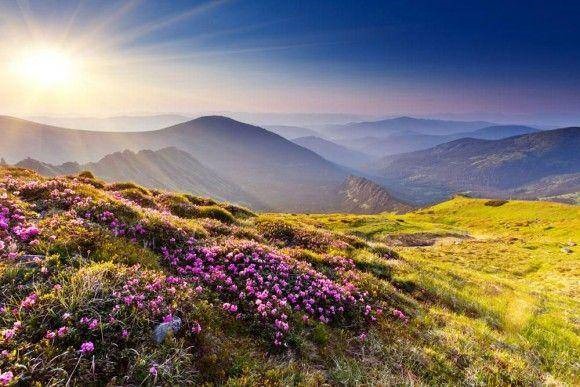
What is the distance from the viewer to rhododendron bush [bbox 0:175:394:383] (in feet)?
20.6

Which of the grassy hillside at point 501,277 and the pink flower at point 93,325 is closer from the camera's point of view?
the pink flower at point 93,325

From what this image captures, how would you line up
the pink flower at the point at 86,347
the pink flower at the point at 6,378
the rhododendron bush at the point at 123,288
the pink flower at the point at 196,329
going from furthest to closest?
the pink flower at the point at 196,329 < the rhododendron bush at the point at 123,288 < the pink flower at the point at 86,347 < the pink flower at the point at 6,378

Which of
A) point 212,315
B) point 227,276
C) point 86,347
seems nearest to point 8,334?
point 86,347

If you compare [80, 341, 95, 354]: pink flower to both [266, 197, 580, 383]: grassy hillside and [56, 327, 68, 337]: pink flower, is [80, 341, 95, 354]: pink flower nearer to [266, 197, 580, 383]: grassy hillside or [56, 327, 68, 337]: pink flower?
[56, 327, 68, 337]: pink flower

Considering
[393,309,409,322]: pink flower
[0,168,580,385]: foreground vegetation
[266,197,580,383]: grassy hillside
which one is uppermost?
[0,168,580,385]: foreground vegetation

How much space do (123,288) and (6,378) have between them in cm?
269

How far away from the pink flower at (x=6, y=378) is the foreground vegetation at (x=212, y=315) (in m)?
0.04

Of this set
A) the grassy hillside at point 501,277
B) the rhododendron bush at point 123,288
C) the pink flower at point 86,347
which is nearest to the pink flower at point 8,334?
the rhododendron bush at point 123,288

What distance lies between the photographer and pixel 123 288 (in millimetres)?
7664

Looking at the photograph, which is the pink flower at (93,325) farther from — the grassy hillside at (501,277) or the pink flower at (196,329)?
the grassy hillside at (501,277)

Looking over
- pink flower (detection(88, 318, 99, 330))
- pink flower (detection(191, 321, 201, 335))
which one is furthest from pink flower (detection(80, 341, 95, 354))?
pink flower (detection(191, 321, 201, 335))

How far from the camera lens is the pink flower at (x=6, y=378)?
5031mm

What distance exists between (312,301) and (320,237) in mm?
10274

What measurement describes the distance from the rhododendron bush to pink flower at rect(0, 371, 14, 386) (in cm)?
17
